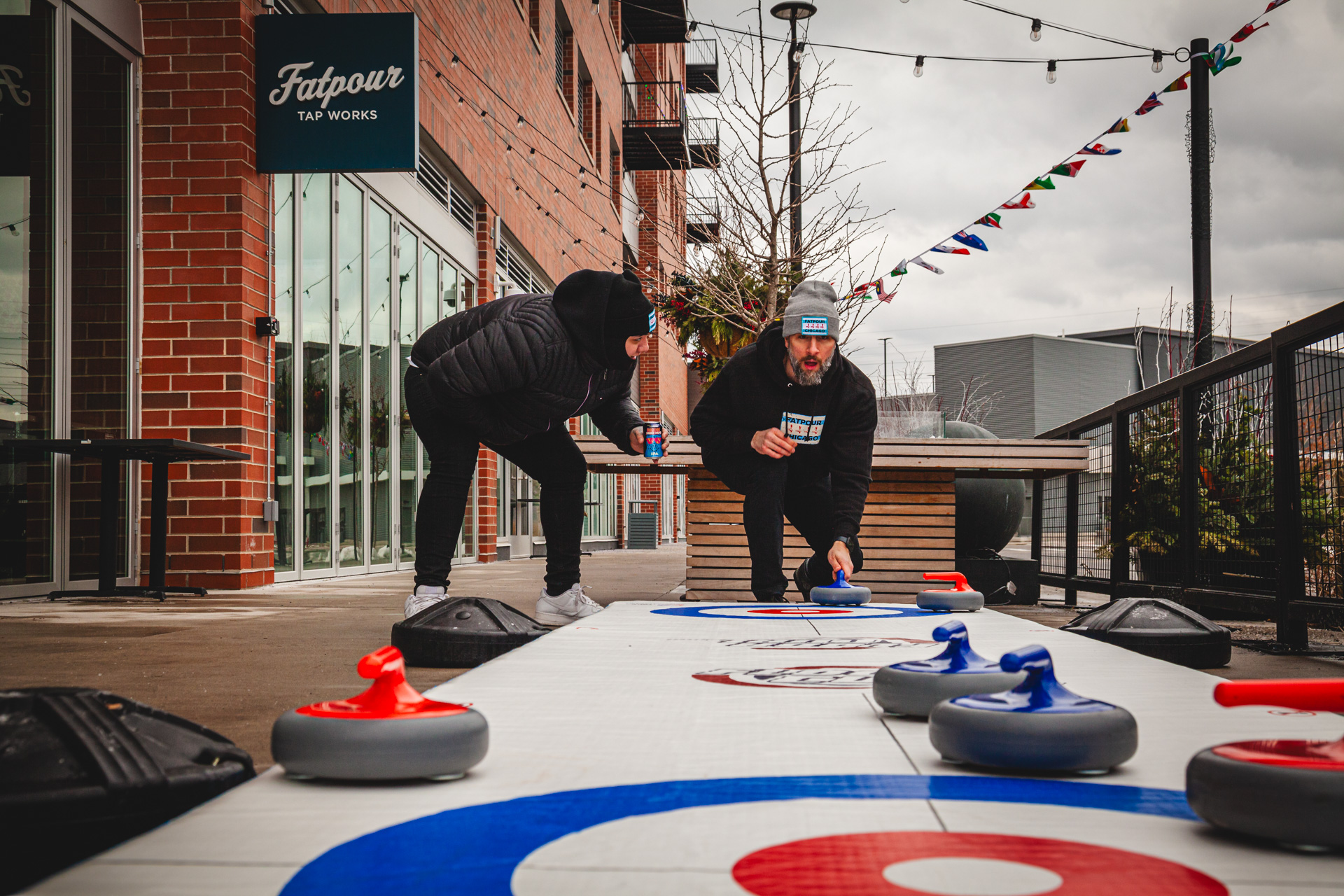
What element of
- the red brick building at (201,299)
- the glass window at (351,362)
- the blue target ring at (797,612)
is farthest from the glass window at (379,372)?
the blue target ring at (797,612)

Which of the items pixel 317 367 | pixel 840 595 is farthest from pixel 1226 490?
pixel 317 367

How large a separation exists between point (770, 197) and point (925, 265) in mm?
2199

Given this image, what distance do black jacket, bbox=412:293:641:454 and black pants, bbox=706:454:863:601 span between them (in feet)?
2.97

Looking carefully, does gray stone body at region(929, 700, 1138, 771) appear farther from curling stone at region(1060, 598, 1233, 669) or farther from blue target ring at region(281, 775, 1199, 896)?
curling stone at region(1060, 598, 1233, 669)

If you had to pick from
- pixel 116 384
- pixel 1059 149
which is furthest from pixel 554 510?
pixel 1059 149

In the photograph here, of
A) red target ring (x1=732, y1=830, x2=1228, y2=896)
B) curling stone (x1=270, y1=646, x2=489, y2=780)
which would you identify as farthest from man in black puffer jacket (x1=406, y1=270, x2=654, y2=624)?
red target ring (x1=732, y1=830, x2=1228, y2=896)

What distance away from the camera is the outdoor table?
17.6 ft

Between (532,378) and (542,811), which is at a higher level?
(532,378)

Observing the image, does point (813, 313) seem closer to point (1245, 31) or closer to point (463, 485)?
point (463, 485)

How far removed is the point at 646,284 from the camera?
46.2 ft

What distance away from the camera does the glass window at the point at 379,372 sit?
369 inches

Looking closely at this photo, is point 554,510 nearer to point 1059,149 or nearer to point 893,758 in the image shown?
point 893,758

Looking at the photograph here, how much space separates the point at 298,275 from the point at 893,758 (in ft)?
22.9

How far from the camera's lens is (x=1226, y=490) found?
18.7 feet
